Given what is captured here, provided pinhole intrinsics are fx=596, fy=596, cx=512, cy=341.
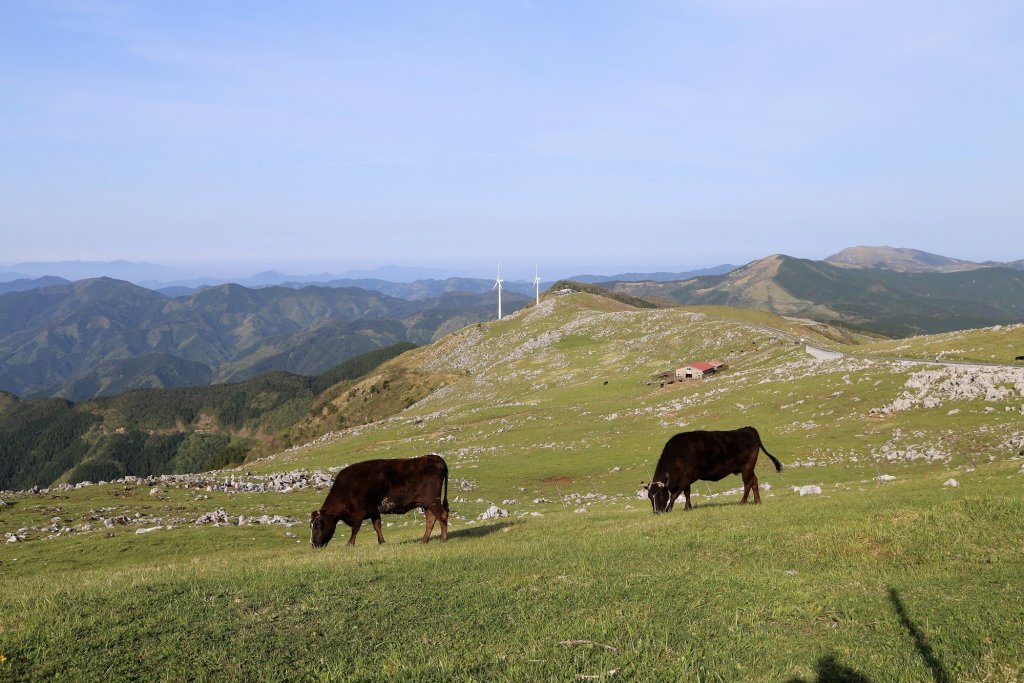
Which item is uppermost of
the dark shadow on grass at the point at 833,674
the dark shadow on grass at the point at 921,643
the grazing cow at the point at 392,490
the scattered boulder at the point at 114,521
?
the dark shadow on grass at the point at 921,643

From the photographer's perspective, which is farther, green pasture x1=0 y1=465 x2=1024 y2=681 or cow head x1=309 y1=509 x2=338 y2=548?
cow head x1=309 y1=509 x2=338 y2=548

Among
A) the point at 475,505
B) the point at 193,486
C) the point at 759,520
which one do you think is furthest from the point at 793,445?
the point at 193,486

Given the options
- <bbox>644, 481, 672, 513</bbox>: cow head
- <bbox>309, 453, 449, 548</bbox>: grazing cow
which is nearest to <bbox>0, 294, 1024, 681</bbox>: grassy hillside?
<bbox>309, 453, 449, 548</bbox>: grazing cow

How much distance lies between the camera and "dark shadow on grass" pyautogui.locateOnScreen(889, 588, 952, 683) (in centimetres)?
869

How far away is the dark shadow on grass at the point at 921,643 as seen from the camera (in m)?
8.69

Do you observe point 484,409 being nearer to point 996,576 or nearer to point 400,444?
point 400,444

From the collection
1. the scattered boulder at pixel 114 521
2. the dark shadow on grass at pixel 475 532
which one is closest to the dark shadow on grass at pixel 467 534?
the dark shadow on grass at pixel 475 532

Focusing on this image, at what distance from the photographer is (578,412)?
82.9 metres

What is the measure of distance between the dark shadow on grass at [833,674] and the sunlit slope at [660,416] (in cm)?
2844

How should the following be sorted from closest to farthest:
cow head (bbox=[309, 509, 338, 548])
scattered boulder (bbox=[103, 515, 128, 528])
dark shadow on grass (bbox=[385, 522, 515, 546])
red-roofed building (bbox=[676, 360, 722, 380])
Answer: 1. dark shadow on grass (bbox=[385, 522, 515, 546])
2. cow head (bbox=[309, 509, 338, 548])
3. scattered boulder (bbox=[103, 515, 128, 528])
4. red-roofed building (bbox=[676, 360, 722, 380])

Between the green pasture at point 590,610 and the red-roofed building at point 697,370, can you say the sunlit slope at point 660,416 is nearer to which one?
the red-roofed building at point 697,370

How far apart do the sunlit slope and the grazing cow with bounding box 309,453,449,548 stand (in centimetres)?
1775

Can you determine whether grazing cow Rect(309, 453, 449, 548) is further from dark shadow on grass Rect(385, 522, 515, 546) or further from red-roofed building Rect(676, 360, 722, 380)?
red-roofed building Rect(676, 360, 722, 380)

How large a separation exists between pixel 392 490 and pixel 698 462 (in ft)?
39.2
